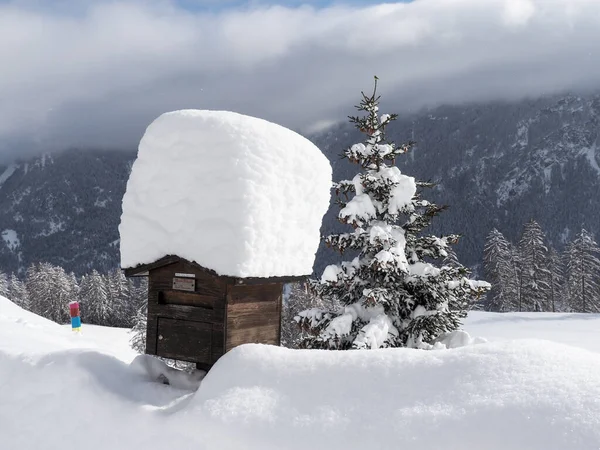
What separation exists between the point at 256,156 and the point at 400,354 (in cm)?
293

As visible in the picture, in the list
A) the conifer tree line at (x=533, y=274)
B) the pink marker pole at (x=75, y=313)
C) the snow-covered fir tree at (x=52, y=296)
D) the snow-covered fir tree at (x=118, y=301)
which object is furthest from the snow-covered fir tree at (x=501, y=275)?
the snow-covered fir tree at (x=52, y=296)

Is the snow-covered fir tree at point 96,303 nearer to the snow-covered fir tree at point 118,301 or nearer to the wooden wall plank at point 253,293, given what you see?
the snow-covered fir tree at point 118,301

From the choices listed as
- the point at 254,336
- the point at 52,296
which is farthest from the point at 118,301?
the point at 254,336

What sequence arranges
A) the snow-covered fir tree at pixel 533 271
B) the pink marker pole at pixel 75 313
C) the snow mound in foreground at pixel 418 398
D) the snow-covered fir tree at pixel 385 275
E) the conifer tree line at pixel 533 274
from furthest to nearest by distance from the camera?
the conifer tree line at pixel 533 274 → the snow-covered fir tree at pixel 533 271 → the pink marker pole at pixel 75 313 → the snow-covered fir tree at pixel 385 275 → the snow mound in foreground at pixel 418 398

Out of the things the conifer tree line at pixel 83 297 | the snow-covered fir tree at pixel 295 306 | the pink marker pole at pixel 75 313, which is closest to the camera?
the pink marker pole at pixel 75 313

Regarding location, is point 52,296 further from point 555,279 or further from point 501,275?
point 555,279

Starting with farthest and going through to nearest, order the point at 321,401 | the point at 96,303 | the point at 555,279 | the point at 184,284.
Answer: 1. the point at 96,303
2. the point at 555,279
3. the point at 184,284
4. the point at 321,401

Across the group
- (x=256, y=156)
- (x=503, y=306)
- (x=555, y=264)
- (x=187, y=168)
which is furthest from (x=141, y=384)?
(x=555, y=264)

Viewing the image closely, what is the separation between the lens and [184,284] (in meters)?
6.83

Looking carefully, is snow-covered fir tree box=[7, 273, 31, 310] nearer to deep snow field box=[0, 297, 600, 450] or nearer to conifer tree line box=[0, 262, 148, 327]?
conifer tree line box=[0, 262, 148, 327]

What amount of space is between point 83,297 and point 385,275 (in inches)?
2927

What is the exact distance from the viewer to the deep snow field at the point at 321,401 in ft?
13.3

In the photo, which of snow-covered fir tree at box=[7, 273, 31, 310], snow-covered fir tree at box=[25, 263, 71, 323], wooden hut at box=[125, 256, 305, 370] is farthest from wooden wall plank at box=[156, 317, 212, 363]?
snow-covered fir tree at box=[7, 273, 31, 310]

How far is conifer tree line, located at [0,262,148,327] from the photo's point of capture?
71500mm
